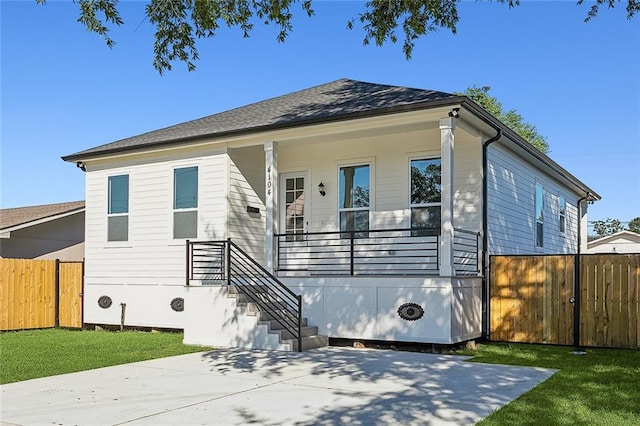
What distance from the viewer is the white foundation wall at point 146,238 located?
42.9 ft

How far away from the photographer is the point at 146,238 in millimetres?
13906

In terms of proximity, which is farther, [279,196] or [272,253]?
[279,196]

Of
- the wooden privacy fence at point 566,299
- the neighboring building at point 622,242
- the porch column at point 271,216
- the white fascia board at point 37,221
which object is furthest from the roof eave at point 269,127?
the neighboring building at point 622,242

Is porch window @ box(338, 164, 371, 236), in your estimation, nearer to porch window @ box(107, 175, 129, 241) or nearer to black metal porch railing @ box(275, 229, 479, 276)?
black metal porch railing @ box(275, 229, 479, 276)

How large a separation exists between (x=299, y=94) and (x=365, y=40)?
15.2ft

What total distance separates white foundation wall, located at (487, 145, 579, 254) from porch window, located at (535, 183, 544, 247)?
18 cm

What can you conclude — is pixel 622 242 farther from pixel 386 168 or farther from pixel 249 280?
pixel 249 280

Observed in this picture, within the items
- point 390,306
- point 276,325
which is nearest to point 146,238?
point 276,325

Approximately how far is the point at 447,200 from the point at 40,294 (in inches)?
397

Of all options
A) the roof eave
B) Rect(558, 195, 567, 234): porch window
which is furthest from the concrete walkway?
Rect(558, 195, 567, 234): porch window

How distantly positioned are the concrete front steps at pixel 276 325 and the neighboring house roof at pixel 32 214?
33.2 ft

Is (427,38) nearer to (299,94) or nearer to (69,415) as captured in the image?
(299,94)

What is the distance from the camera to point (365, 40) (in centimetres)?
1061

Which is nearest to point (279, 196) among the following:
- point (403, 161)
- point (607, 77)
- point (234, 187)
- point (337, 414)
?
point (234, 187)
